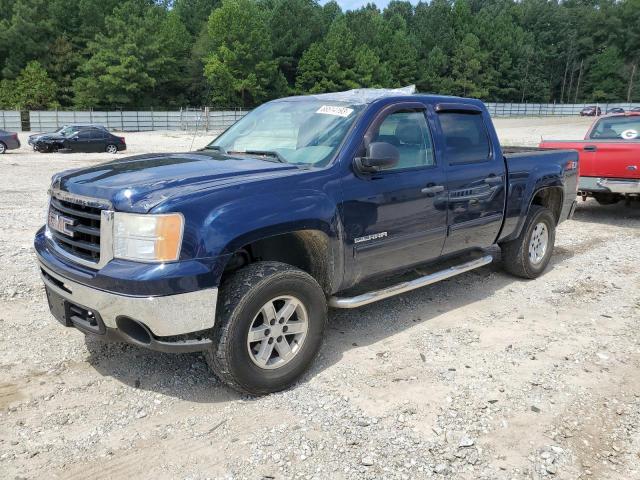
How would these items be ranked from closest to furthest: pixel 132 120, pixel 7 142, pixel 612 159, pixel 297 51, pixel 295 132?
pixel 295 132 → pixel 612 159 → pixel 7 142 → pixel 132 120 → pixel 297 51

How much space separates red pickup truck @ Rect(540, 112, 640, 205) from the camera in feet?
29.5

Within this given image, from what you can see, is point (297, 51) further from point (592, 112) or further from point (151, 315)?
point (151, 315)

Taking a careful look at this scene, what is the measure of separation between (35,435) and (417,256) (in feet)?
9.86

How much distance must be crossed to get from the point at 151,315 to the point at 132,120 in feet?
169

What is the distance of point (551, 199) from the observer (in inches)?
266

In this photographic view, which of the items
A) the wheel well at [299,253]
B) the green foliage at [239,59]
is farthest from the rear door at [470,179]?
the green foliage at [239,59]

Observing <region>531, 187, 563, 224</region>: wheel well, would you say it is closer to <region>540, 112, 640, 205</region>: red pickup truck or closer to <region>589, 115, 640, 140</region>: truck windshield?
<region>540, 112, 640, 205</region>: red pickup truck

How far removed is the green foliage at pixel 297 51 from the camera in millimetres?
65062

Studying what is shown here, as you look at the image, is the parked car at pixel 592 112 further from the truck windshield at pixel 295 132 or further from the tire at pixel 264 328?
the tire at pixel 264 328

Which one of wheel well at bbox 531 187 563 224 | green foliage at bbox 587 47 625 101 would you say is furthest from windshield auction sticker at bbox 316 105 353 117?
green foliage at bbox 587 47 625 101

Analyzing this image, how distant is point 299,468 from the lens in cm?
301

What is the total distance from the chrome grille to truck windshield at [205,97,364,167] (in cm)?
138

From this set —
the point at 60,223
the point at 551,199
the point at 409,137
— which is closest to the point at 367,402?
the point at 409,137

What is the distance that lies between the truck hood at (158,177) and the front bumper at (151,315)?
525mm
